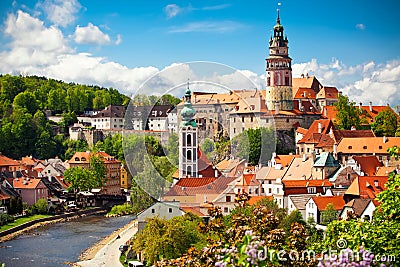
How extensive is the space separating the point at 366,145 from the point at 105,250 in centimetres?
1315

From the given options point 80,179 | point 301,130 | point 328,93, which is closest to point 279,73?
point 301,130

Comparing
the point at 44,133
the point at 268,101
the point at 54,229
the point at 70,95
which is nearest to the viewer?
the point at 54,229

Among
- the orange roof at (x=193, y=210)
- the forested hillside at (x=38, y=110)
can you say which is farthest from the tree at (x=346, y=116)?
the forested hillside at (x=38, y=110)

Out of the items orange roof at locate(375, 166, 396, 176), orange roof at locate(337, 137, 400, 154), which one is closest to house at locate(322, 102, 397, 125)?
orange roof at locate(337, 137, 400, 154)

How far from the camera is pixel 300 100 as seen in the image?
1594 inches

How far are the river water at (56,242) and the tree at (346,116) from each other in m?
12.1

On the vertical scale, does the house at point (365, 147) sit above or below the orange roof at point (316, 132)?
below

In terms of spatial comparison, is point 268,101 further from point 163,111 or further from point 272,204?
point 272,204

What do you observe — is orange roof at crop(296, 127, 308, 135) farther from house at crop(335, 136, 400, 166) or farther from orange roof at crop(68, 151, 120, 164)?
orange roof at crop(68, 151, 120, 164)

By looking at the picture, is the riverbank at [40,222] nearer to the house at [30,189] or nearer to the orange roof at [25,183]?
the house at [30,189]

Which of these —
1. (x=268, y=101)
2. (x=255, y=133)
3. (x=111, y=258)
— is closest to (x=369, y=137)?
(x=255, y=133)

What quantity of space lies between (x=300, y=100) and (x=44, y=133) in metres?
20.2

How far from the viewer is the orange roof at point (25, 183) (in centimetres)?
3281

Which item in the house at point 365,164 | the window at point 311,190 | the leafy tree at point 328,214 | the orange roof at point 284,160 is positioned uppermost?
the orange roof at point 284,160
